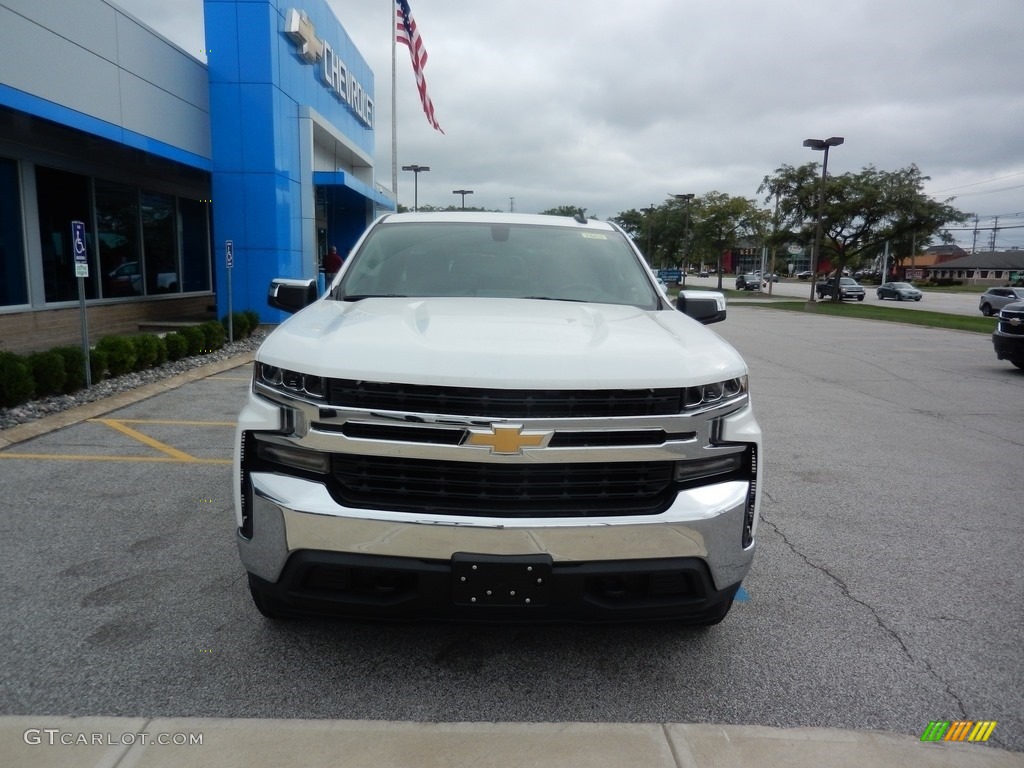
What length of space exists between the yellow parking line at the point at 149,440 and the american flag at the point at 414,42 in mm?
17501

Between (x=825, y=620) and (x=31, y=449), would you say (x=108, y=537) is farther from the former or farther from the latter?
(x=825, y=620)

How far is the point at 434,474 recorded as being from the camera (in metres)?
2.61

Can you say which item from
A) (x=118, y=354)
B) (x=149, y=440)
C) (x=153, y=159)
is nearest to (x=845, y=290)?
(x=153, y=159)

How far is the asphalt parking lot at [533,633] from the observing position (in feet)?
9.08

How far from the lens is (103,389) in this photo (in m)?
8.97

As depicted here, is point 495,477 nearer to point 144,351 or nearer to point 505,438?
point 505,438

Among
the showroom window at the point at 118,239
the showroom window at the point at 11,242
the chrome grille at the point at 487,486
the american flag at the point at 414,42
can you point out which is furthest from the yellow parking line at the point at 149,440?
the american flag at the point at 414,42

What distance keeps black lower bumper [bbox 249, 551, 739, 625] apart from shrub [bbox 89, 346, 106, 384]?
7476 mm

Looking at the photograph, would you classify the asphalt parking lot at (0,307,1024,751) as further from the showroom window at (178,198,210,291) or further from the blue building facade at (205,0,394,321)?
the showroom window at (178,198,210,291)

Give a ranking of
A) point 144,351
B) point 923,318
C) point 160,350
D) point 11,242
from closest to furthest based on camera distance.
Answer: point 144,351
point 160,350
point 11,242
point 923,318

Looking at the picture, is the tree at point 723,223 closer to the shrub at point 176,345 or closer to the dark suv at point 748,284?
the dark suv at point 748,284

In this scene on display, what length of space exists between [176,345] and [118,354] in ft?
5.70

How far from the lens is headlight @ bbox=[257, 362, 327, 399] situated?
2.61 meters

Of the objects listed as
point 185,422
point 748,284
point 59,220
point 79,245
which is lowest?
point 185,422
